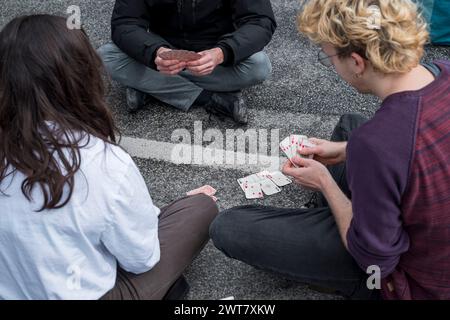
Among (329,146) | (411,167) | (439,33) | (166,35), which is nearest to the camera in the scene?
(411,167)

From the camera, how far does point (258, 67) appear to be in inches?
105

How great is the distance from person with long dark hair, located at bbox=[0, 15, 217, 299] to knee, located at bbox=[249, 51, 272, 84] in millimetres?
1279

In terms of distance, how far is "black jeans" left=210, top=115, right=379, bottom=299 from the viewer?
1.66 metres

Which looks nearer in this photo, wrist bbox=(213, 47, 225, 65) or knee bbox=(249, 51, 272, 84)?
wrist bbox=(213, 47, 225, 65)

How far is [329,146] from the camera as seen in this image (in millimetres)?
1933

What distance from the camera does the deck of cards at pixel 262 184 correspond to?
7.66ft

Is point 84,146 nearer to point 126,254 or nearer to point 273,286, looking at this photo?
point 126,254

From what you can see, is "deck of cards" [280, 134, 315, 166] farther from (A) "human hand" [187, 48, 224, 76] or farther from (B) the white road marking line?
(A) "human hand" [187, 48, 224, 76]

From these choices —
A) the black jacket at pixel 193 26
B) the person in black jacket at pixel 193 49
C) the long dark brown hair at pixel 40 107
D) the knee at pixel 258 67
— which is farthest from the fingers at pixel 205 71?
the long dark brown hair at pixel 40 107

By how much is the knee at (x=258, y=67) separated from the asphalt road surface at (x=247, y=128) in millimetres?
170

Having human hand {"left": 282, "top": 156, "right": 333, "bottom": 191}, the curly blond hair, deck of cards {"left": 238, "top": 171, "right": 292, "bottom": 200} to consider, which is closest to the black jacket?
deck of cards {"left": 238, "top": 171, "right": 292, "bottom": 200}

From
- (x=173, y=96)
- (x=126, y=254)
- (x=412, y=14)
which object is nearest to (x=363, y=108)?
(x=173, y=96)
